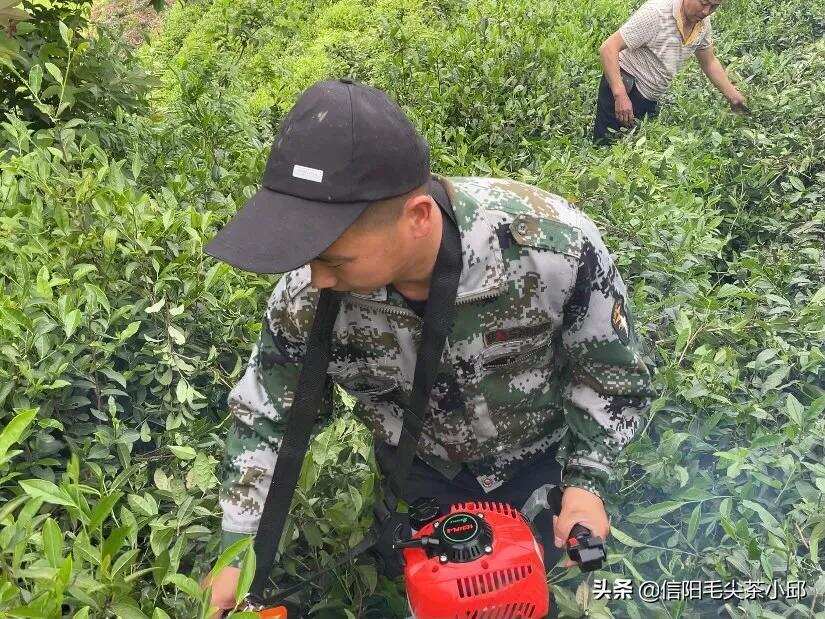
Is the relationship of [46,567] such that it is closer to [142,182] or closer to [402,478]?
[402,478]

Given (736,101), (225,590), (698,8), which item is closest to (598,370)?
(225,590)

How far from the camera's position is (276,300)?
Answer: 181 centimetres

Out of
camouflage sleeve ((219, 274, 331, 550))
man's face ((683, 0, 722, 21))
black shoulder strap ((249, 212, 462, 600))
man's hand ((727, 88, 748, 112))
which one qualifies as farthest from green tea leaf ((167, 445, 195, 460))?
man's hand ((727, 88, 748, 112))

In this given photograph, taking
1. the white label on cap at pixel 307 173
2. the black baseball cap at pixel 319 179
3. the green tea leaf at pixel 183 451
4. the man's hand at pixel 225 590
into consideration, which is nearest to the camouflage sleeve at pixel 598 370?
the black baseball cap at pixel 319 179

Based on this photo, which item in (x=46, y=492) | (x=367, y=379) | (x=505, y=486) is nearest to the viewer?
(x=46, y=492)

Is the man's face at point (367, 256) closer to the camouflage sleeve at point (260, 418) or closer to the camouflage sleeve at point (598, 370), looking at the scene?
the camouflage sleeve at point (260, 418)

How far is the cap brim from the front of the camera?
1.40 m

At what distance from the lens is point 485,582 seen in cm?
170

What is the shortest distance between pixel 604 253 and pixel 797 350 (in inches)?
43.0

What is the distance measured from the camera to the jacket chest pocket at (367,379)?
1.94m

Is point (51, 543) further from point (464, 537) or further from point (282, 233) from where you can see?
point (464, 537)

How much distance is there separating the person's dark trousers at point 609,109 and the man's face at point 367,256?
3.90 m

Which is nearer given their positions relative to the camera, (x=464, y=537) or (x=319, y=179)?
(x=319, y=179)

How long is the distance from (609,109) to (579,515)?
3.96m
